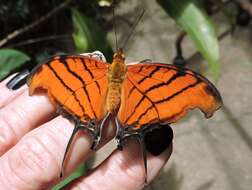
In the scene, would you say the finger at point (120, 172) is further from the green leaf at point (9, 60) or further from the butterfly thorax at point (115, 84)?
the green leaf at point (9, 60)

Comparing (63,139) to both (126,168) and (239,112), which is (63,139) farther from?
(239,112)

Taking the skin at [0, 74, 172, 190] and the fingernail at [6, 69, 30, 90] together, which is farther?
the fingernail at [6, 69, 30, 90]

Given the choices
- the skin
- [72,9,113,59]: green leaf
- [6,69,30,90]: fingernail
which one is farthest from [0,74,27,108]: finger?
[72,9,113,59]: green leaf

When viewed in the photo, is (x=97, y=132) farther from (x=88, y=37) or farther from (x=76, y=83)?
(x=88, y=37)

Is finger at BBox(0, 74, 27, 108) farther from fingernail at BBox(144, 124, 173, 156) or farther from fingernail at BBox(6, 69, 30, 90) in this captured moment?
fingernail at BBox(144, 124, 173, 156)

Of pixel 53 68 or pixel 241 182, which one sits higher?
pixel 53 68

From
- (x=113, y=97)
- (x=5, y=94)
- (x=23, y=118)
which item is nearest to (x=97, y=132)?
(x=113, y=97)

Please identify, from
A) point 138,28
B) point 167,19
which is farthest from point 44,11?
point 167,19
